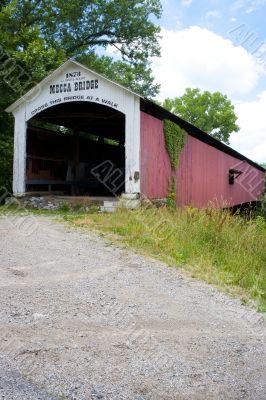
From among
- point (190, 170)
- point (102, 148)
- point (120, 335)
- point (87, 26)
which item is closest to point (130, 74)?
point (87, 26)

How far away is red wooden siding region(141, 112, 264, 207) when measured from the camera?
11.0 meters

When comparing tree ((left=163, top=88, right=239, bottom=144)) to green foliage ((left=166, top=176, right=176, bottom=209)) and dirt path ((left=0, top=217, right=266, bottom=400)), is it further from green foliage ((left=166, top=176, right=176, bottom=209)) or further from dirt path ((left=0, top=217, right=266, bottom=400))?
dirt path ((left=0, top=217, right=266, bottom=400))

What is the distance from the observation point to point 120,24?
21.7 metres

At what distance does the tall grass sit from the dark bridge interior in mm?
5611

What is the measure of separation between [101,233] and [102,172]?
9.42m

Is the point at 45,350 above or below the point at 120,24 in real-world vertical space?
below

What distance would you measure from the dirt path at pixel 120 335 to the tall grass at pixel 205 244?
0.47 metres

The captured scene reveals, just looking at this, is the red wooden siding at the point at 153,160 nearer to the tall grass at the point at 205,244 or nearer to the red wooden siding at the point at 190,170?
the red wooden siding at the point at 190,170

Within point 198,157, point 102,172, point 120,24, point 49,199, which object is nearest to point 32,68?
point 102,172

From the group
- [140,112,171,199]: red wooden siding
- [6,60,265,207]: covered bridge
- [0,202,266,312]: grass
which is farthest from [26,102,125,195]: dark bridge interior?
[0,202,266,312]: grass

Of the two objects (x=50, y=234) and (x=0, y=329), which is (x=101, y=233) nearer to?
(x=50, y=234)

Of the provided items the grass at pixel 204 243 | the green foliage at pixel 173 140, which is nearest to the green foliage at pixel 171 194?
the green foliage at pixel 173 140

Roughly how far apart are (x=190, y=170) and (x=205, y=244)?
7654 mm

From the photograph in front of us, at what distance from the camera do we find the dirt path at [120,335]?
265 cm
